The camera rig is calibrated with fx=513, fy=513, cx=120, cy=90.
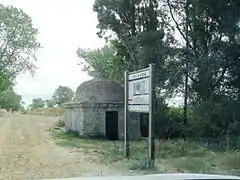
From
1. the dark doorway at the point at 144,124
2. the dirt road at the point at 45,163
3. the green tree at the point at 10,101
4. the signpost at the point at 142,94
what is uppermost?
the green tree at the point at 10,101

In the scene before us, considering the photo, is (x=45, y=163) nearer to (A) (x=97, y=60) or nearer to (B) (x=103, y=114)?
(B) (x=103, y=114)

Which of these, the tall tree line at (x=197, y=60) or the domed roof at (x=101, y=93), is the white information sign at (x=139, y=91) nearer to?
the tall tree line at (x=197, y=60)

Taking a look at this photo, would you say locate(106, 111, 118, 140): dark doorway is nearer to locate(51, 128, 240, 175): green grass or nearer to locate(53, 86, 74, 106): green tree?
locate(51, 128, 240, 175): green grass

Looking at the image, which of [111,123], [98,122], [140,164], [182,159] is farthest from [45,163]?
[111,123]

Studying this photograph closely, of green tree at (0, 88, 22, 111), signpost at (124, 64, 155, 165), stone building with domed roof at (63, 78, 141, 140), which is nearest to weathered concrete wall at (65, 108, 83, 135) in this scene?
stone building with domed roof at (63, 78, 141, 140)

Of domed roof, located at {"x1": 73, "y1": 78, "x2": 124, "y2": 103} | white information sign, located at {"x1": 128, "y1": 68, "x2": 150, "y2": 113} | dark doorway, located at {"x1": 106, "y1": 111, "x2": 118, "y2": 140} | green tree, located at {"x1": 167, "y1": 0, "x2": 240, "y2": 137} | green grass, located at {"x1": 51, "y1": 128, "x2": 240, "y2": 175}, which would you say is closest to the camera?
green grass, located at {"x1": 51, "y1": 128, "x2": 240, "y2": 175}

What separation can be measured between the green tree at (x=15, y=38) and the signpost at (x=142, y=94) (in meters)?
27.7

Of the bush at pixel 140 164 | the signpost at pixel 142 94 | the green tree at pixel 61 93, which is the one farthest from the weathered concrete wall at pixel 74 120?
the green tree at pixel 61 93

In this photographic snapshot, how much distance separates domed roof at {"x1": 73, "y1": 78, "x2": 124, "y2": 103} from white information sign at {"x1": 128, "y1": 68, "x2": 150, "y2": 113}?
11888mm

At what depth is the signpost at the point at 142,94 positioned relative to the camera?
15352mm

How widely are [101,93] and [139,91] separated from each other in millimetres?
13363

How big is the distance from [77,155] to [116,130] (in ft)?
37.6

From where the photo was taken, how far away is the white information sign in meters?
16.1

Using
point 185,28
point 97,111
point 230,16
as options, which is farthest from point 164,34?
point 97,111
